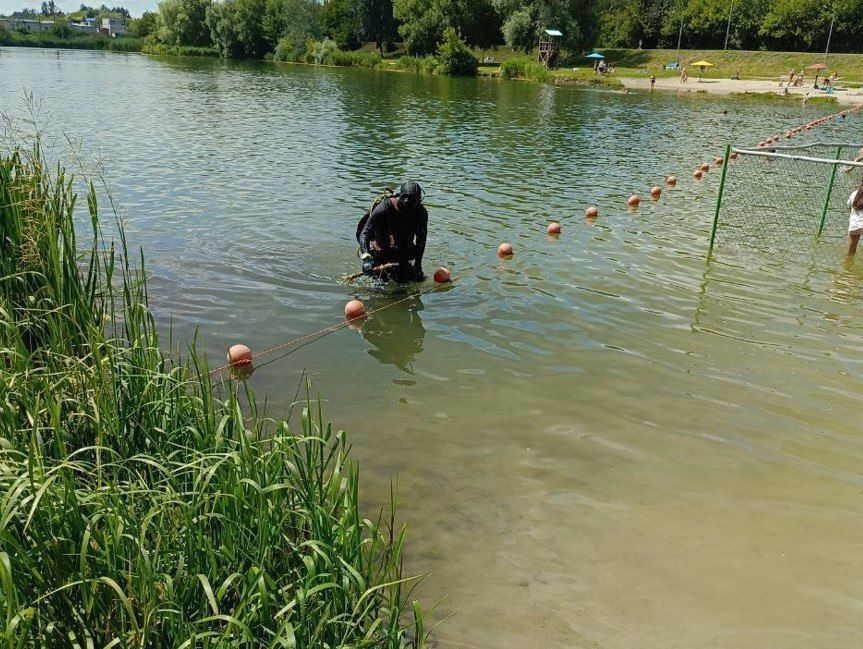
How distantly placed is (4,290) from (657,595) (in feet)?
17.9

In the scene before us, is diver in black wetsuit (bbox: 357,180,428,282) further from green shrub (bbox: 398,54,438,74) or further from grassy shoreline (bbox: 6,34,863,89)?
green shrub (bbox: 398,54,438,74)

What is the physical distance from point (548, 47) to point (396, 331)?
73167 mm

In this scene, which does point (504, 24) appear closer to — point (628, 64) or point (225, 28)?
point (628, 64)

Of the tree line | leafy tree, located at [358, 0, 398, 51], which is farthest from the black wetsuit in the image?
leafy tree, located at [358, 0, 398, 51]

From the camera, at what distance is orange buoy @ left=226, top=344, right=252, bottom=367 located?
847 cm

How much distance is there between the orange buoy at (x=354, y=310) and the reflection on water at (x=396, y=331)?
16cm

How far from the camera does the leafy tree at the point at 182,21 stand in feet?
327

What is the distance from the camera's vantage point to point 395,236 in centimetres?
1064

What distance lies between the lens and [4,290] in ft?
19.0

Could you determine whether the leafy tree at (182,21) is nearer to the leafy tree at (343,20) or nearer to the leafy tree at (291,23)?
the leafy tree at (291,23)

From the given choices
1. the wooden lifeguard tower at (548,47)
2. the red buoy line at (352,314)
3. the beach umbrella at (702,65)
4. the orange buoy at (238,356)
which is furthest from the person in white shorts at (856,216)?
the wooden lifeguard tower at (548,47)

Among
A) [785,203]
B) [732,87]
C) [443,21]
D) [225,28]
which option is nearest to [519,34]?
[443,21]

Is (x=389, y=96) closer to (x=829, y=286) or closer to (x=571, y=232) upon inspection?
(x=571, y=232)

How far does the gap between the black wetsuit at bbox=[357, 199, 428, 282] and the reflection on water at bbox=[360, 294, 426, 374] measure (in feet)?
1.69
